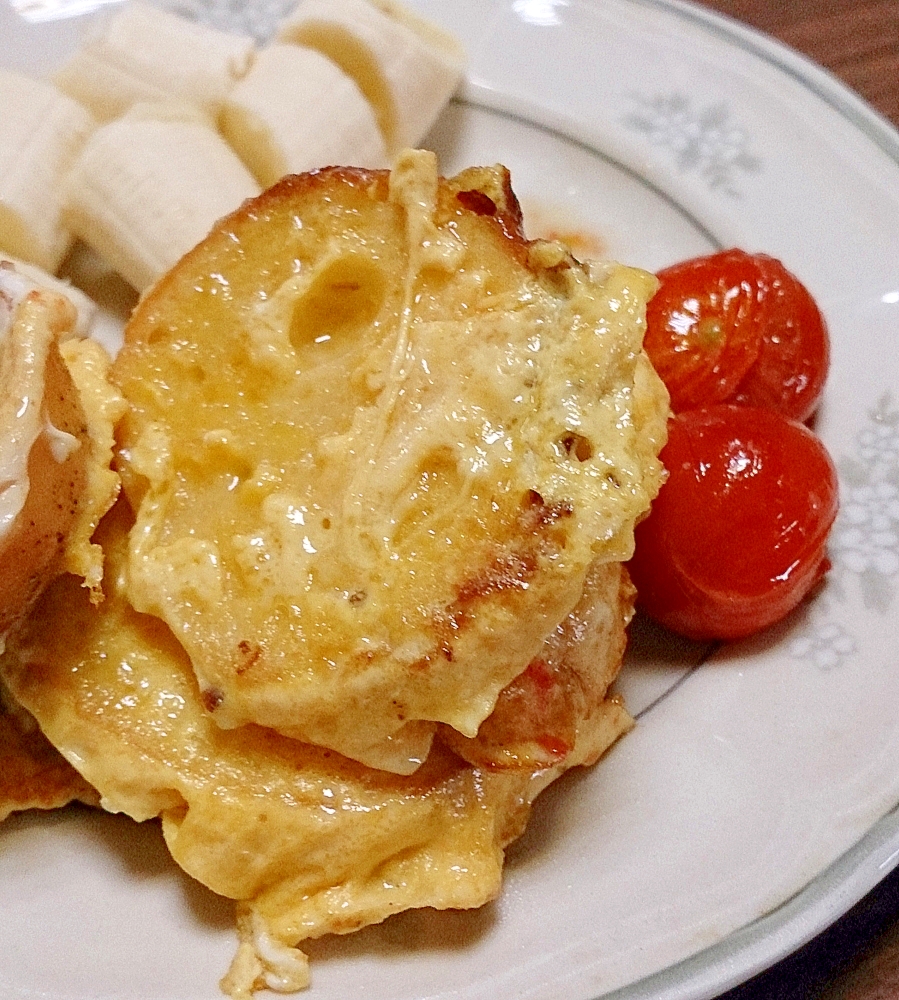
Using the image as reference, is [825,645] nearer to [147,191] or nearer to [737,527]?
[737,527]

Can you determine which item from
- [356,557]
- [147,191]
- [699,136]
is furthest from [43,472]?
[699,136]

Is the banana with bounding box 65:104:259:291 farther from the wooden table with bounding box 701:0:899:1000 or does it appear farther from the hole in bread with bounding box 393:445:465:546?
the wooden table with bounding box 701:0:899:1000

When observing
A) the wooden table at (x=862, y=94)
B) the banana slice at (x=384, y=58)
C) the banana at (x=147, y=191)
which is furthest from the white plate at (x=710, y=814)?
the banana at (x=147, y=191)

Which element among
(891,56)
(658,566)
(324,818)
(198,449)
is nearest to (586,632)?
(658,566)

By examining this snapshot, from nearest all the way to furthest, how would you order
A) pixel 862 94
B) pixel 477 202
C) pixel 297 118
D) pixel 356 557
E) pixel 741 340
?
pixel 356 557, pixel 477 202, pixel 741 340, pixel 297 118, pixel 862 94

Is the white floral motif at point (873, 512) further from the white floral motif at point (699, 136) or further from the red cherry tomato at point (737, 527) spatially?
the white floral motif at point (699, 136)
